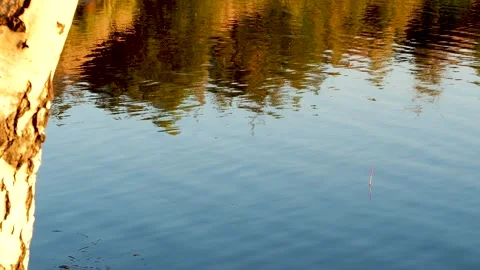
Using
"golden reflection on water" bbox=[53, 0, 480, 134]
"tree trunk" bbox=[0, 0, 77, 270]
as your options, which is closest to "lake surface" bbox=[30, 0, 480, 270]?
"golden reflection on water" bbox=[53, 0, 480, 134]

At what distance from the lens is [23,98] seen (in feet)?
10.1

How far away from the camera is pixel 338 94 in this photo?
31.8 meters

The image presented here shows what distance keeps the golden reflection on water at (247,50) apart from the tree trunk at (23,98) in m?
22.3

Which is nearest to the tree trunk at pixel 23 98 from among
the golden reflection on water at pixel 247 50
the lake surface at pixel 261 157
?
the lake surface at pixel 261 157

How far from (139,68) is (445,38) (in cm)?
1832

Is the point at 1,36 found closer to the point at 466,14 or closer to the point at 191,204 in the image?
the point at 191,204

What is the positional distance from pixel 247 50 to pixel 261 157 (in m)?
21.7

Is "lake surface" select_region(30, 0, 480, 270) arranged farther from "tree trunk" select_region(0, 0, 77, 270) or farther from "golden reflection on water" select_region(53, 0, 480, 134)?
"tree trunk" select_region(0, 0, 77, 270)

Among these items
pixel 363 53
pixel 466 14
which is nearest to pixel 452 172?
pixel 363 53

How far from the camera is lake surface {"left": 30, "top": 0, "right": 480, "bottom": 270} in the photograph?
16.4m

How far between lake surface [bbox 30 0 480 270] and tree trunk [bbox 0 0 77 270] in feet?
40.6

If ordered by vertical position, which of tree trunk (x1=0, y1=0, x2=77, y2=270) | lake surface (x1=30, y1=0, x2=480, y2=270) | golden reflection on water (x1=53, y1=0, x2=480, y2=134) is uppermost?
tree trunk (x1=0, y1=0, x2=77, y2=270)

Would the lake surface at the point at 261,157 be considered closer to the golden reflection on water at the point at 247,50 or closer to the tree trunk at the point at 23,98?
the golden reflection on water at the point at 247,50

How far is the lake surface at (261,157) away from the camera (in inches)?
647
